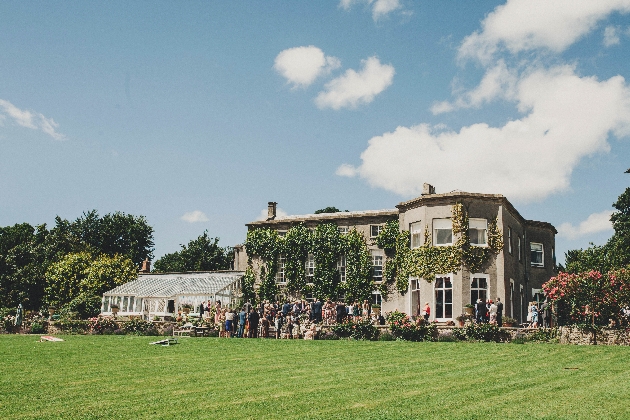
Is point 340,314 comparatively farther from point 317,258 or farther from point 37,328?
point 37,328

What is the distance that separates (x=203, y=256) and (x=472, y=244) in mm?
46419

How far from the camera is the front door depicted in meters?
31.7

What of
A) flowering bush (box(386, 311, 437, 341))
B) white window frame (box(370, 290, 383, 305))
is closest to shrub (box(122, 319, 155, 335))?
flowering bush (box(386, 311, 437, 341))

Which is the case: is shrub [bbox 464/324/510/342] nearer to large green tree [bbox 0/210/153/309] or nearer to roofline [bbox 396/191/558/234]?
roofline [bbox 396/191/558/234]

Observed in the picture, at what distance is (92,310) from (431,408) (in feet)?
140

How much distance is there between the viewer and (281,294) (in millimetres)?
41906

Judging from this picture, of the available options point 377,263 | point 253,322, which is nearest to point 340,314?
point 253,322

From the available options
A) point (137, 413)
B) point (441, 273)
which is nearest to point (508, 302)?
point (441, 273)

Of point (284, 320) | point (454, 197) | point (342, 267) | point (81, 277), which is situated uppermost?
point (454, 197)

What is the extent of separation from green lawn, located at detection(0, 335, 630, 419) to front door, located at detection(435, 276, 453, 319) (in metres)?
11.5

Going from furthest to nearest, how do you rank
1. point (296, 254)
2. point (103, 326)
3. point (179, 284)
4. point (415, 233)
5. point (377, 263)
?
point (179, 284) → point (296, 254) → point (377, 263) → point (415, 233) → point (103, 326)

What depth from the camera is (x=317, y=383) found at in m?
12.7

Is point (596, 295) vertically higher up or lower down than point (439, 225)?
lower down

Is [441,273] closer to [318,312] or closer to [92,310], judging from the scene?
[318,312]
